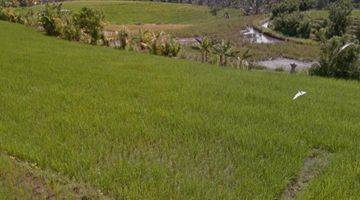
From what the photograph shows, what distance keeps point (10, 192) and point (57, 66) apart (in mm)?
7545

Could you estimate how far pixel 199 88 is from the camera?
10250 millimetres

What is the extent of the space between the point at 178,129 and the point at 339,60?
815 cm

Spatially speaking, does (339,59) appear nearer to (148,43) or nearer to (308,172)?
(148,43)

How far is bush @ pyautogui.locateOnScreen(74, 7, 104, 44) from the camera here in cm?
2041

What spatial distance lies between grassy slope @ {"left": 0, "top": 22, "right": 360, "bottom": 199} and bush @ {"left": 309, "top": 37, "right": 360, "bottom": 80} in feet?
4.77

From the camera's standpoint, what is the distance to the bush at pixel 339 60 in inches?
523

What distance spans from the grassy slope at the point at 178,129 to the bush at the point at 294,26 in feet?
142

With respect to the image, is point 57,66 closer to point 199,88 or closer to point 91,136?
point 199,88

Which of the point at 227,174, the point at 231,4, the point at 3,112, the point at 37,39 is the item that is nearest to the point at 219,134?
the point at 227,174

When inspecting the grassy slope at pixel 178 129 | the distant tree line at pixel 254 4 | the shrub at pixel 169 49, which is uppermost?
the grassy slope at pixel 178 129

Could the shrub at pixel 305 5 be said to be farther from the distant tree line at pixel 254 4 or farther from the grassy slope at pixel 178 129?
the grassy slope at pixel 178 129

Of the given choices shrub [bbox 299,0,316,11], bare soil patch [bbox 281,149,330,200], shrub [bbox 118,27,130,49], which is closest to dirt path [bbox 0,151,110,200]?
bare soil patch [bbox 281,149,330,200]

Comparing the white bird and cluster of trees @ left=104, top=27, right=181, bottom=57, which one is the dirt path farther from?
cluster of trees @ left=104, top=27, right=181, bottom=57

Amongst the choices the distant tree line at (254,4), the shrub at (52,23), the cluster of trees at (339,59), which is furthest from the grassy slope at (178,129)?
the distant tree line at (254,4)
